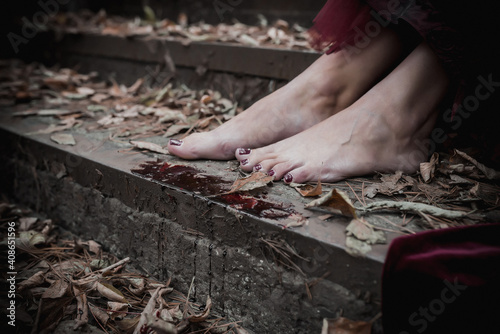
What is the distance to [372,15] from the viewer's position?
128 centimetres

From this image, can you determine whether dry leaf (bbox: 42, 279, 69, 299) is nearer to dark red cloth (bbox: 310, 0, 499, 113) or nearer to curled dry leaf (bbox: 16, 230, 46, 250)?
curled dry leaf (bbox: 16, 230, 46, 250)

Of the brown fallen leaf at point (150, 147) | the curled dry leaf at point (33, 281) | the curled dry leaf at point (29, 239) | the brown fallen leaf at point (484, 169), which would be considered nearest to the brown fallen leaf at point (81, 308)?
the curled dry leaf at point (33, 281)

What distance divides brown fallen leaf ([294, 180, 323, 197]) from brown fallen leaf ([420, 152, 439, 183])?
0.40 meters

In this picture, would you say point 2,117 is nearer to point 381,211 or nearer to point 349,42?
point 349,42

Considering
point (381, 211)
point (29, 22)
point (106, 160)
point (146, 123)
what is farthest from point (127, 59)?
point (381, 211)

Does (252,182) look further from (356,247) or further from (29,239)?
(29,239)

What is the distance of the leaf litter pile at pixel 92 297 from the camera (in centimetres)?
99

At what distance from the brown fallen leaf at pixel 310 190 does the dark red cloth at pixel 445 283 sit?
296 millimetres

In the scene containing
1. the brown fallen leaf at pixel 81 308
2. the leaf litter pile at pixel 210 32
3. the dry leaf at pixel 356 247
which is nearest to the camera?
the dry leaf at pixel 356 247

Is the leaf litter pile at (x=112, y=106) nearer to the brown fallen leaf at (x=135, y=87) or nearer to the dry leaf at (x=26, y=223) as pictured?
the brown fallen leaf at (x=135, y=87)

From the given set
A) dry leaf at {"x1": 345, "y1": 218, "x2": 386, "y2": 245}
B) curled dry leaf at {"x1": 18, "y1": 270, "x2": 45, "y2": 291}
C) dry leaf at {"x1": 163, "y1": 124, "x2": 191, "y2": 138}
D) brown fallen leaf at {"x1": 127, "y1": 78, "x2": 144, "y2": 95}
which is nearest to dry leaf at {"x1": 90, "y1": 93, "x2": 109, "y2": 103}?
brown fallen leaf at {"x1": 127, "y1": 78, "x2": 144, "y2": 95}

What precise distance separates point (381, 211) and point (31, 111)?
2.08 meters

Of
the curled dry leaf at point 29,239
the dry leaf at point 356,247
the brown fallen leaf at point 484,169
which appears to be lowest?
the curled dry leaf at point 29,239

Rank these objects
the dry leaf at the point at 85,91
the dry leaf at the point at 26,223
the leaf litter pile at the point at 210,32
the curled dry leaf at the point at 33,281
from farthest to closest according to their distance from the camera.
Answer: the dry leaf at the point at 85,91
the leaf litter pile at the point at 210,32
the dry leaf at the point at 26,223
the curled dry leaf at the point at 33,281
